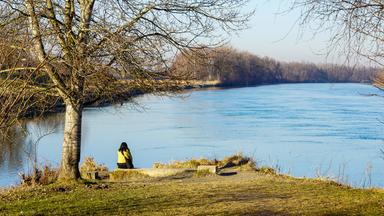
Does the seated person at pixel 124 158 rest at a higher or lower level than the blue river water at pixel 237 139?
higher

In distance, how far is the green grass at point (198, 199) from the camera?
8.28m

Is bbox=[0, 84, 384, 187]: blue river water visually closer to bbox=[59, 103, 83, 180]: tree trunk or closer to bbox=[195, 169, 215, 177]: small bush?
bbox=[59, 103, 83, 180]: tree trunk

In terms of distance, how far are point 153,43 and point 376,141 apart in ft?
61.4

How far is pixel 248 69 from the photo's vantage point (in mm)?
98750

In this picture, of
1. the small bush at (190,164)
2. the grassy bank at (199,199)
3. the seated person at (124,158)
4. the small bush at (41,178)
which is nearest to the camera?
the grassy bank at (199,199)

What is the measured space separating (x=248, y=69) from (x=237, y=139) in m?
71.3

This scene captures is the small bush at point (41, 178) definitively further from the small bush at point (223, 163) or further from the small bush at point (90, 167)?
the small bush at point (223, 163)

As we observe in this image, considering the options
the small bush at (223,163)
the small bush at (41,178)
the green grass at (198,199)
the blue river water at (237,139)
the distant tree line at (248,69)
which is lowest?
the blue river water at (237,139)

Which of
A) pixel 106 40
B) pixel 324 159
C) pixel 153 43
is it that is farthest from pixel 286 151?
pixel 106 40

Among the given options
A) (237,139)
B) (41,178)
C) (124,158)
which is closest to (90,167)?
(124,158)

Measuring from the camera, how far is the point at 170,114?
139ft

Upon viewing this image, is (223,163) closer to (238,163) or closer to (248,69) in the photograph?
(238,163)

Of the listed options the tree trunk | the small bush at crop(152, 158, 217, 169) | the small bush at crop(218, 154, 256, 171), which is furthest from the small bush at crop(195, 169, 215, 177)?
the tree trunk

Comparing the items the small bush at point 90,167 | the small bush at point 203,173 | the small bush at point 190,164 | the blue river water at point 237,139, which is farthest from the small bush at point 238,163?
the small bush at point 90,167
